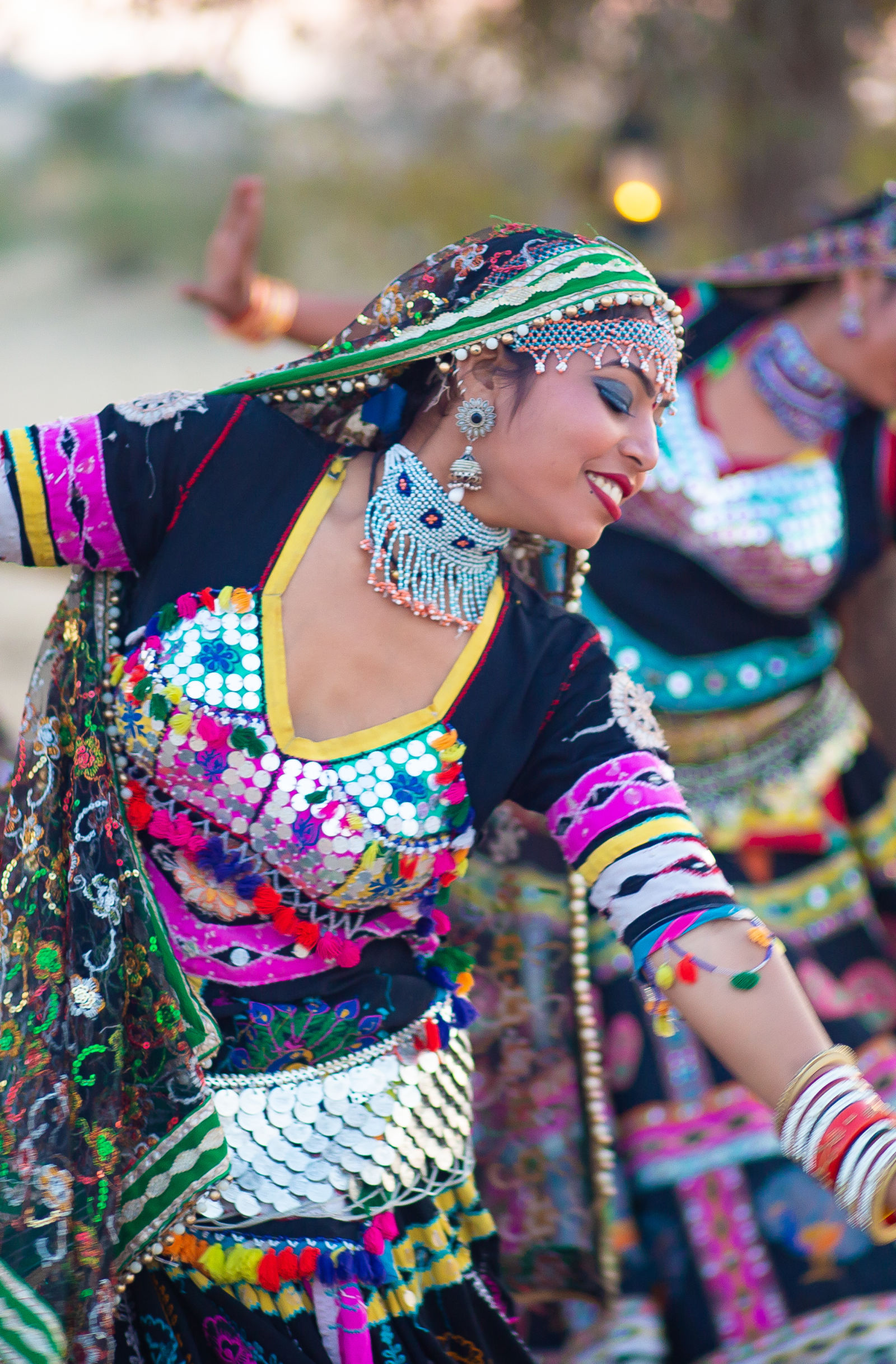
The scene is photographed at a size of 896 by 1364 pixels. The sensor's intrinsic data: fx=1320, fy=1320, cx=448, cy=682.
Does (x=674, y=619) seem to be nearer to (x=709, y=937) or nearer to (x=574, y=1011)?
(x=574, y=1011)

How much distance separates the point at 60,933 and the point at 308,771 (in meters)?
0.35

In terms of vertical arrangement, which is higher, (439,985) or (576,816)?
(576,816)

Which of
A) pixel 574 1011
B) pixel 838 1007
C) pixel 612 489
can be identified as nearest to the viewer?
pixel 612 489

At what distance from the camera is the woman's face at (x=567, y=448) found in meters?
1.57

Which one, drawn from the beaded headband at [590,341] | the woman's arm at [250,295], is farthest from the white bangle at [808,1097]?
the woman's arm at [250,295]

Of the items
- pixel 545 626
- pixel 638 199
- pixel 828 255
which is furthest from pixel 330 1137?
pixel 638 199

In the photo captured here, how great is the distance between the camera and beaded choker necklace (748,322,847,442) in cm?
295

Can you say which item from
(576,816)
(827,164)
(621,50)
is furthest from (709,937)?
(621,50)

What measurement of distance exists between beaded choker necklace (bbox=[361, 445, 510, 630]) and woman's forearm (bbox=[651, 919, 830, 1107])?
49cm

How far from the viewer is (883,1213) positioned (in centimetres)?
136

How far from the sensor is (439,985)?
1.77 m

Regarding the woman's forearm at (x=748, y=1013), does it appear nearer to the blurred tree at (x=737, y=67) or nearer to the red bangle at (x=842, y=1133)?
the red bangle at (x=842, y=1133)

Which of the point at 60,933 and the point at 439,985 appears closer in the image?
the point at 60,933

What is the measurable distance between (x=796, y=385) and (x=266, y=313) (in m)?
1.25
